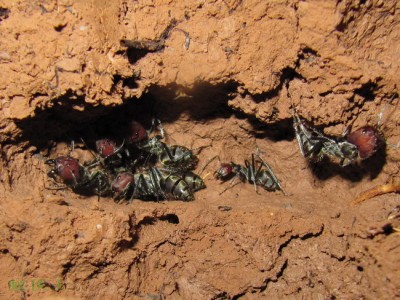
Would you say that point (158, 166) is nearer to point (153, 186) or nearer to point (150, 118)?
point (153, 186)

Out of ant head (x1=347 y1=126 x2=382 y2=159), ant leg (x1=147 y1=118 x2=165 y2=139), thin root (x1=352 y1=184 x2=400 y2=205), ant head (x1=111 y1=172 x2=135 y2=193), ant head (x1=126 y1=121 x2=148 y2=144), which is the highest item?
ant leg (x1=147 y1=118 x2=165 y2=139)

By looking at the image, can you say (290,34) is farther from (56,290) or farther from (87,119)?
(56,290)

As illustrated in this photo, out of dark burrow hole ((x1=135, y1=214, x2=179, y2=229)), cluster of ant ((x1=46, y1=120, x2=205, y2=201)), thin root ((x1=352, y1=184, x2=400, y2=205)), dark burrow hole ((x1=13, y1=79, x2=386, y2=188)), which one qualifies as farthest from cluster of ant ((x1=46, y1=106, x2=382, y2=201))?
dark burrow hole ((x1=135, y1=214, x2=179, y2=229))

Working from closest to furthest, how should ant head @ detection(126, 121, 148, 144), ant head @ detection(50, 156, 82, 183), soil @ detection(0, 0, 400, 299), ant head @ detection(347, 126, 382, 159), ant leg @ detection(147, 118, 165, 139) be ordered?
soil @ detection(0, 0, 400, 299) < ant head @ detection(347, 126, 382, 159) < ant head @ detection(50, 156, 82, 183) < ant head @ detection(126, 121, 148, 144) < ant leg @ detection(147, 118, 165, 139)

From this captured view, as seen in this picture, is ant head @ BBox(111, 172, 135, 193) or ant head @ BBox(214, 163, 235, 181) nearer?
ant head @ BBox(111, 172, 135, 193)

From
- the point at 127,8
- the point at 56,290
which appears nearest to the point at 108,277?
the point at 56,290

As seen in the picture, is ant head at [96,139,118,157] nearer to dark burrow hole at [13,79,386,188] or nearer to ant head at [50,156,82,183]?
dark burrow hole at [13,79,386,188]

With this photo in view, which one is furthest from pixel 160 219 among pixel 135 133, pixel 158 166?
pixel 158 166
